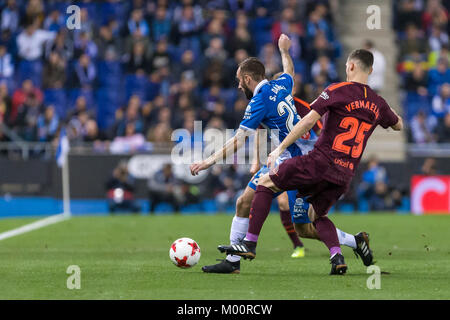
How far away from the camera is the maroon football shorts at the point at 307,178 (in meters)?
8.31

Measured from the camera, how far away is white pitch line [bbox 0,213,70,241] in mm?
14516

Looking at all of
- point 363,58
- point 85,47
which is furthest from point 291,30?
Result: point 363,58

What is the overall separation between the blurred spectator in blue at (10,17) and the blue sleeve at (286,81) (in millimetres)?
16989

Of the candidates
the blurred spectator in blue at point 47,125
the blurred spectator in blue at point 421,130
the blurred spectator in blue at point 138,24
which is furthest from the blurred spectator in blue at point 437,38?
the blurred spectator in blue at point 47,125

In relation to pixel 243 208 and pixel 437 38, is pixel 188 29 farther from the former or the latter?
pixel 243 208

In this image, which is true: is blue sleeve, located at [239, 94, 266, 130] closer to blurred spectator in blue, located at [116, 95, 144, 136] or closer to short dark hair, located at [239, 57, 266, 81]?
short dark hair, located at [239, 57, 266, 81]

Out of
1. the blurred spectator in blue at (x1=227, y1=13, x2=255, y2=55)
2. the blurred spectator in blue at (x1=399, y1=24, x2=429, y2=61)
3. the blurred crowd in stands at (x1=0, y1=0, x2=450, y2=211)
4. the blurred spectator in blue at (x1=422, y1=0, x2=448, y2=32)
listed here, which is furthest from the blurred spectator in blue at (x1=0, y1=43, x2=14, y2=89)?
the blurred spectator in blue at (x1=422, y1=0, x2=448, y2=32)

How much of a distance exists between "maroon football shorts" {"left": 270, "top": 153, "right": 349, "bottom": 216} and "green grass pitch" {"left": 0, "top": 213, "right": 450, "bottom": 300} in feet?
2.57

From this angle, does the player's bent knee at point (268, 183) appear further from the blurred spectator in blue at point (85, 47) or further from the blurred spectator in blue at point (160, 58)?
the blurred spectator in blue at point (85, 47)

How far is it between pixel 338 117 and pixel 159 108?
13659 millimetres

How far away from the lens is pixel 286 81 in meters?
9.27

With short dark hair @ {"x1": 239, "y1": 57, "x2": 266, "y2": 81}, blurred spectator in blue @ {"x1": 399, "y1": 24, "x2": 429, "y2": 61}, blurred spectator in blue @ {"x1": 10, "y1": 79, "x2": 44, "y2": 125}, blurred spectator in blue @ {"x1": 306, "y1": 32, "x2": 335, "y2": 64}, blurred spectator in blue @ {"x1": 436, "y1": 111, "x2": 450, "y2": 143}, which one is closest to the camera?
short dark hair @ {"x1": 239, "y1": 57, "x2": 266, "y2": 81}

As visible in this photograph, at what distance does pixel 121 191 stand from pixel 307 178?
488 inches

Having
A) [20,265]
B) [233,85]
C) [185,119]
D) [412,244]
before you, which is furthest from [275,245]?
[233,85]
